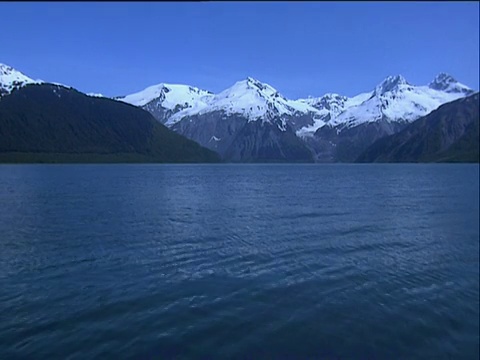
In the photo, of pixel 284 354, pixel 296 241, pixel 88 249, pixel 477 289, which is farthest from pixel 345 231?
pixel 284 354

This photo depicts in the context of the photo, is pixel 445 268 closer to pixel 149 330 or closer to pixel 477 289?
pixel 477 289

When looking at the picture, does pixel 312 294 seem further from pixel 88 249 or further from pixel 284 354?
pixel 88 249

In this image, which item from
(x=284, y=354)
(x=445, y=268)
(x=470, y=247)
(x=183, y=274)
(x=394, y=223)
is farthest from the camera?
(x=394, y=223)

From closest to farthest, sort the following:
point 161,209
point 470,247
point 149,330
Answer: point 149,330, point 470,247, point 161,209

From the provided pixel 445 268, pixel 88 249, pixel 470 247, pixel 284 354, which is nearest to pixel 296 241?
pixel 445 268

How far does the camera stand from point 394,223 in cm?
4772

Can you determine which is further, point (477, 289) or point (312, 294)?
point (477, 289)

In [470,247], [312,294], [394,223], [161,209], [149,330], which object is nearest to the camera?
[149,330]

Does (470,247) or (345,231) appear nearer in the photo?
(470,247)

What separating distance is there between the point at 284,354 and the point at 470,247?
26.1 meters

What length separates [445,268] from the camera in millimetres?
27891

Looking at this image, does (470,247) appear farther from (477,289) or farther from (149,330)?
(149,330)

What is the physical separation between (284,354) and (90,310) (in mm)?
9472

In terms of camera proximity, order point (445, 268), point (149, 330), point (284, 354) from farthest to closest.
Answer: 1. point (445, 268)
2. point (149, 330)
3. point (284, 354)
